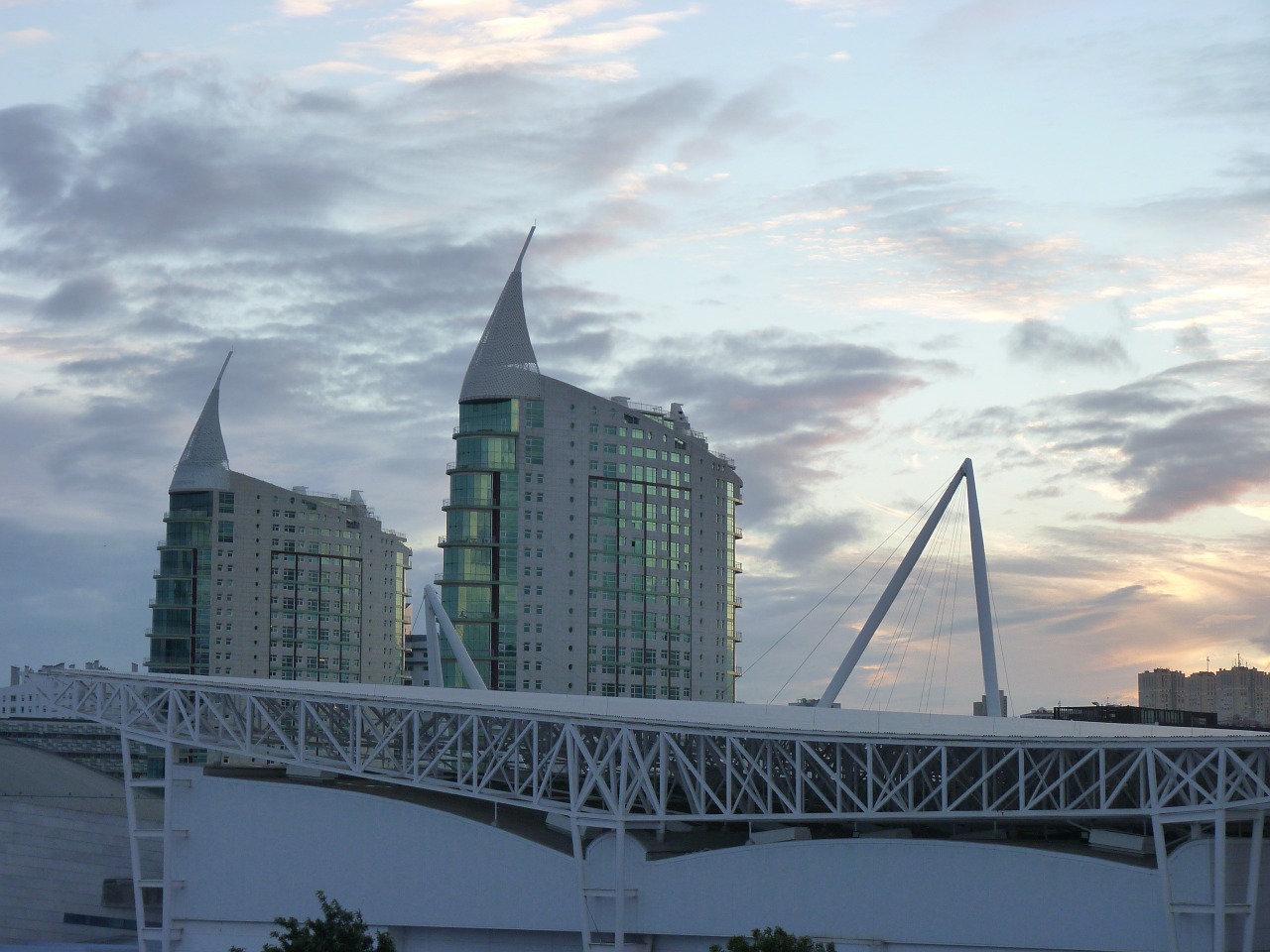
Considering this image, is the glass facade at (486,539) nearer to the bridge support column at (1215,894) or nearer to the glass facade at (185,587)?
the glass facade at (185,587)

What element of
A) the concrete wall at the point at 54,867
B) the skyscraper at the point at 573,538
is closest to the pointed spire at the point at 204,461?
the skyscraper at the point at 573,538

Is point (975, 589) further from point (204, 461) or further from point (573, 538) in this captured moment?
point (204, 461)

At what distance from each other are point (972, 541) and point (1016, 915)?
2863cm

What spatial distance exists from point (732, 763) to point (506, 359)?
7867 centimetres

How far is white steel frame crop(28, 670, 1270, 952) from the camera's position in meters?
69.6

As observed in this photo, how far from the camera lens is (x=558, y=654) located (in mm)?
156875

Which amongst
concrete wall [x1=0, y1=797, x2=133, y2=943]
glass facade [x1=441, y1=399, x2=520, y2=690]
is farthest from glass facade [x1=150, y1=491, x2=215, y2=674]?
concrete wall [x1=0, y1=797, x2=133, y2=943]

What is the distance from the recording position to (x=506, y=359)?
154m

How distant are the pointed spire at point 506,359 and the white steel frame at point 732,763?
211ft

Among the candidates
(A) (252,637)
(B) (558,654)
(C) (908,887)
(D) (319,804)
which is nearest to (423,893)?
(D) (319,804)

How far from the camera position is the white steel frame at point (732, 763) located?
69581 millimetres

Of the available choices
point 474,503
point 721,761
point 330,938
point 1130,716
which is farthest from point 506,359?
point 330,938

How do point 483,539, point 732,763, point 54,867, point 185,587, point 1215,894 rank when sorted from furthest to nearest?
point 185,587 < point 483,539 < point 54,867 < point 732,763 < point 1215,894

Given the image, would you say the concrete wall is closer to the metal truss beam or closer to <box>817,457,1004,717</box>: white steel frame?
the metal truss beam
